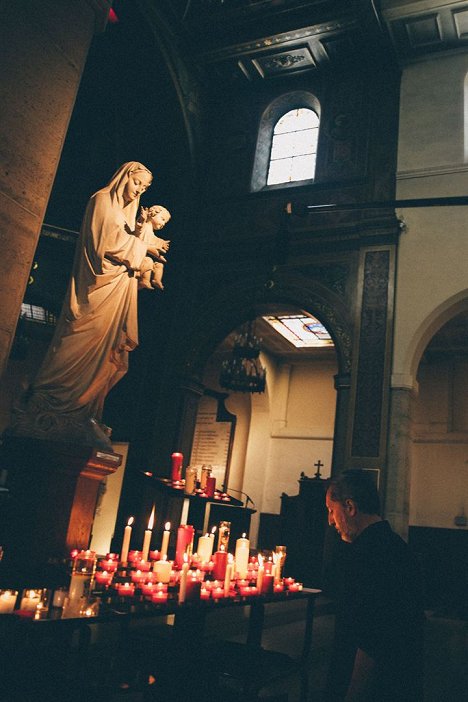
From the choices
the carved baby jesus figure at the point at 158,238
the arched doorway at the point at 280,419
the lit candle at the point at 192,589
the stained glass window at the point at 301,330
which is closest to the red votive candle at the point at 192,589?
the lit candle at the point at 192,589

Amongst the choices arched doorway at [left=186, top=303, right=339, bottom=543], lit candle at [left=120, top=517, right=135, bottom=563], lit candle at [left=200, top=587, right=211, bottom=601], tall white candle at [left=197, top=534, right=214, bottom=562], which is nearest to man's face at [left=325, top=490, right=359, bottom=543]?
lit candle at [left=200, top=587, right=211, bottom=601]

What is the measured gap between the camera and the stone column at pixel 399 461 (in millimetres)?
8227

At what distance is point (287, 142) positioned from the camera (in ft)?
37.4

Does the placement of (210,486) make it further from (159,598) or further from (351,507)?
(351,507)

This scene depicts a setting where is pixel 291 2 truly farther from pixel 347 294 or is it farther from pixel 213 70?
pixel 347 294

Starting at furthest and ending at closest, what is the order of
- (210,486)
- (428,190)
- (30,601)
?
(428,190)
(210,486)
(30,601)

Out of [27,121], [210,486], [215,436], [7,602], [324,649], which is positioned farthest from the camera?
[215,436]

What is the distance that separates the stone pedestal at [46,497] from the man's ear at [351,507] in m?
2.15

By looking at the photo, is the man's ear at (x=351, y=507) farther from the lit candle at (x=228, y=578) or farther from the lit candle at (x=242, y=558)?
the lit candle at (x=242, y=558)

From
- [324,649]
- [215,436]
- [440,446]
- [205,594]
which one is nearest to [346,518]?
[205,594]

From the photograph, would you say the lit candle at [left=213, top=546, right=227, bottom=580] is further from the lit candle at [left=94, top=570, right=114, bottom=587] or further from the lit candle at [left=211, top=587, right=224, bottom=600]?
the lit candle at [left=94, top=570, right=114, bottom=587]

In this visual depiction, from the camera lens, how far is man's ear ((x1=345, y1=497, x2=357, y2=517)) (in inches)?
91.8

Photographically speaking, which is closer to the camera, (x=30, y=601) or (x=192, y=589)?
(x=30, y=601)

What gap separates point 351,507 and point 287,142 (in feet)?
33.3
